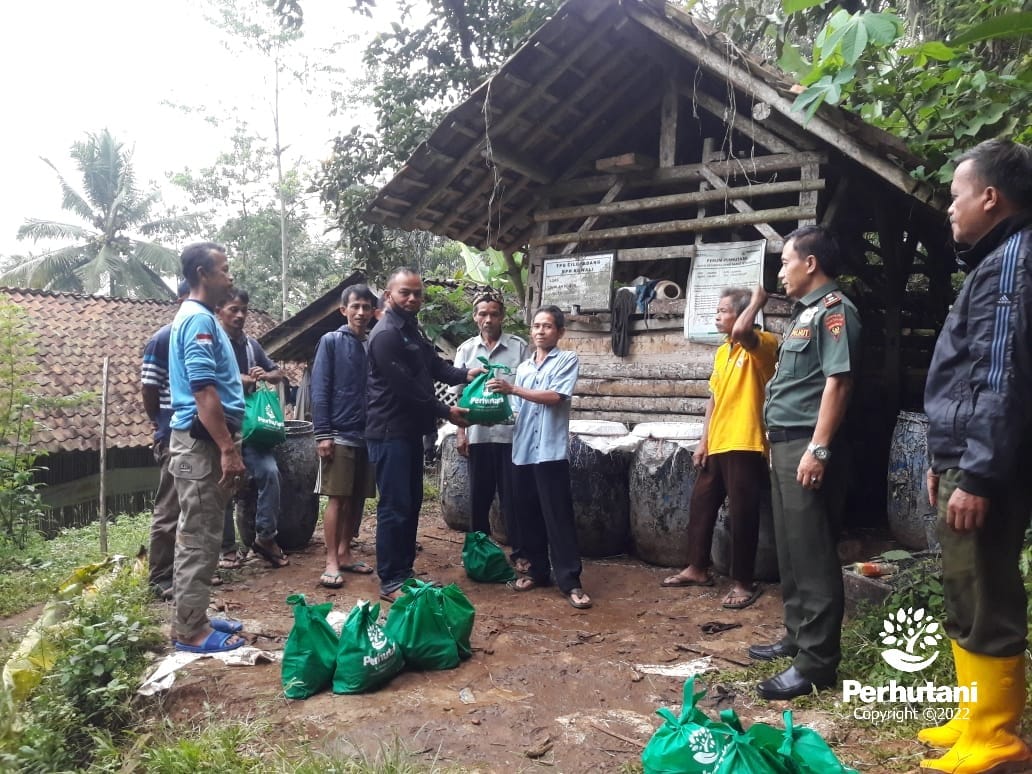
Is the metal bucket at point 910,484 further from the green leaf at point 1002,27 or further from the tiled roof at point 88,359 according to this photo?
the tiled roof at point 88,359

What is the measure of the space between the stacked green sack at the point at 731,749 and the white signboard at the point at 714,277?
4212 millimetres

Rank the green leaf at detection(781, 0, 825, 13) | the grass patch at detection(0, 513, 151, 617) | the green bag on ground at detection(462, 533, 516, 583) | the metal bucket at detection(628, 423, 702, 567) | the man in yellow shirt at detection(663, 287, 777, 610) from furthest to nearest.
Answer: the grass patch at detection(0, 513, 151, 617) < the metal bucket at detection(628, 423, 702, 567) < the green bag on ground at detection(462, 533, 516, 583) < the man in yellow shirt at detection(663, 287, 777, 610) < the green leaf at detection(781, 0, 825, 13)

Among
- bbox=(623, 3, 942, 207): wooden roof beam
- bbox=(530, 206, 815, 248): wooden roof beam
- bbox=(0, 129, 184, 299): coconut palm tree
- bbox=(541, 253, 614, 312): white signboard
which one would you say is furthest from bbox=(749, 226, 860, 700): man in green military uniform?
bbox=(0, 129, 184, 299): coconut palm tree

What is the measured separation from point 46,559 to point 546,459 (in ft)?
18.9

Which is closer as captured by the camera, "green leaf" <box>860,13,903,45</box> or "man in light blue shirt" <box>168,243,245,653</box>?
"green leaf" <box>860,13,903,45</box>

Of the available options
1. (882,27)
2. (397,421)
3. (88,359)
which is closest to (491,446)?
(397,421)

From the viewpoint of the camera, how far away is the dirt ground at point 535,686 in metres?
2.85

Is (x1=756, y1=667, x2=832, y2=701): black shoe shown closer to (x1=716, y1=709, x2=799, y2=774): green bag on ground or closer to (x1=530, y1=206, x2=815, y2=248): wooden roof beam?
(x1=716, y1=709, x2=799, y2=774): green bag on ground

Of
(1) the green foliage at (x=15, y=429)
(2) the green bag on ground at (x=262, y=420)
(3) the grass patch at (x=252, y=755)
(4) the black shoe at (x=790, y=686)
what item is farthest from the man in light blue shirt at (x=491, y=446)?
(1) the green foliage at (x=15, y=429)

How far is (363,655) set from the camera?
3.29m

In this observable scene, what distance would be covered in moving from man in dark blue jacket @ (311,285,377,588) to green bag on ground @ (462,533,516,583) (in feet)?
2.51

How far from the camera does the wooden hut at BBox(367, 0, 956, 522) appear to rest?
5.72m

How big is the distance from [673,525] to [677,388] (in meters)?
1.34

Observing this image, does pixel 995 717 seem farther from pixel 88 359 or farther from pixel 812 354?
pixel 88 359
